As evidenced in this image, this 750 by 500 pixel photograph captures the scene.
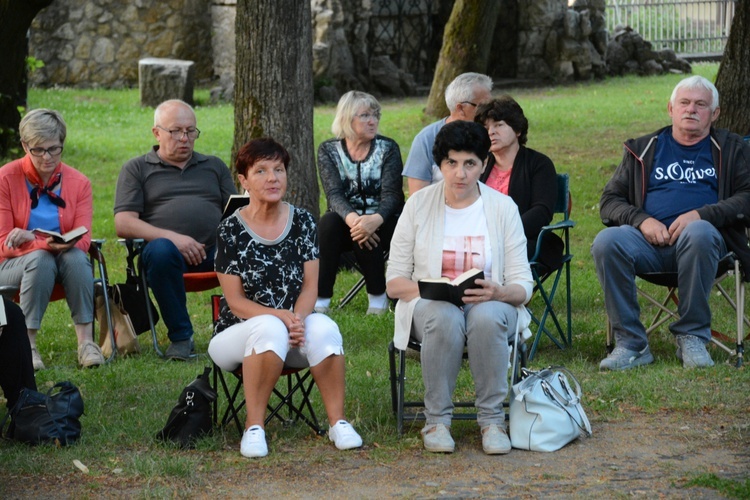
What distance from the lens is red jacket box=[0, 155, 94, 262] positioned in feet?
20.5

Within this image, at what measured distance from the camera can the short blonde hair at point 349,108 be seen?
7.24m

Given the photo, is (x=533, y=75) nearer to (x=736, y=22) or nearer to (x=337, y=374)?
(x=736, y=22)

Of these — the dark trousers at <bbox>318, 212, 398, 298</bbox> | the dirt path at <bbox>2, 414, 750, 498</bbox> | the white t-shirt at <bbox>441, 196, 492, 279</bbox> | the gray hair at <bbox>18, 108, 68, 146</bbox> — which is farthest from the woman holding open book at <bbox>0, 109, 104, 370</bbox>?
the white t-shirt at <bbox>441, 196, 492, 279</bbox>

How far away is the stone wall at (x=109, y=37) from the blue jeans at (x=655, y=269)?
15.3m

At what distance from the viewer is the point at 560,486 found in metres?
4.20

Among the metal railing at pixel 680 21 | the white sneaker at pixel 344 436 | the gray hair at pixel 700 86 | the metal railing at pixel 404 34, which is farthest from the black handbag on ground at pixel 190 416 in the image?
the metal railing at pixel 680 21

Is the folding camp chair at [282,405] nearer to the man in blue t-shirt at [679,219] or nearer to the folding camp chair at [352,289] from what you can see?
the man in blue t-shirt at [679,219]

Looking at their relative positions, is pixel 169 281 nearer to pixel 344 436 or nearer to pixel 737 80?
pixel 344 436

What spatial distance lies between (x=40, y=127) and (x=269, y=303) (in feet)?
6.74

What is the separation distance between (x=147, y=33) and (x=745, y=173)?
15526 mm

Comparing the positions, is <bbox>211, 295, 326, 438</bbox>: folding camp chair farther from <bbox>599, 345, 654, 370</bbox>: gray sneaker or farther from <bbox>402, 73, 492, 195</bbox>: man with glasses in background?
<bbox>402, 73, 492, 195</bbox>: man with glasses in background

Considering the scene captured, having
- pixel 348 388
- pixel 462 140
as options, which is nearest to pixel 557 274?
pixel 348 388

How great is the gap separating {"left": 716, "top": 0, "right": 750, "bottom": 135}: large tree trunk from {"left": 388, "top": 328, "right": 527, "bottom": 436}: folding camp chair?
19.9 feet

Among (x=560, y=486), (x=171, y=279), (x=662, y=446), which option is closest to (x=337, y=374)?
(x=560, y=486)
